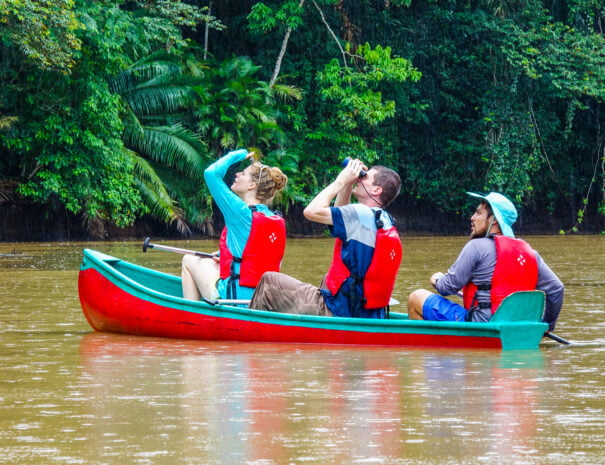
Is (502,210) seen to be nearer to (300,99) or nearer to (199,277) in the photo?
(199,277)

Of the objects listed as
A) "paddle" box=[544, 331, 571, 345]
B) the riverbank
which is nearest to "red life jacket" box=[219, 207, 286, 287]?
"paddle" box=[544, 331, 571, 345]

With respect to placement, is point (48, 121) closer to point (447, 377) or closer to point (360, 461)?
point (447, 377)

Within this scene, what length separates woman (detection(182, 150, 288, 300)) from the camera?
7.59 metres

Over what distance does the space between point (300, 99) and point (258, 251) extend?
805 inches

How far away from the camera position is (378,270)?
22.9 feet

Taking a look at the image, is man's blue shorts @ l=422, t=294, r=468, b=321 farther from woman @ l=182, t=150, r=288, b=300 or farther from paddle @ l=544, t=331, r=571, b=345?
woman @ l=182, t=150, r=288, b=300

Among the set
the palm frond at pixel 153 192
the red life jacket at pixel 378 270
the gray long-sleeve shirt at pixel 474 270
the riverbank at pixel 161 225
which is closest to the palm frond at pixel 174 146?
the palm frond at pixel 153 192

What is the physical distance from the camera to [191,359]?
22.6 feet

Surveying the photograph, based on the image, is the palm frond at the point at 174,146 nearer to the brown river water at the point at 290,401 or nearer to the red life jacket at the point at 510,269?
the brown river water at the point at 290,401

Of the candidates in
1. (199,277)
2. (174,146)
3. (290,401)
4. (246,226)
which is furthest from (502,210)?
(174,146)

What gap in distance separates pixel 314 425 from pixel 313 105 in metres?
26.0

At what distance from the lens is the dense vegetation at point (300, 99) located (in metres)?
22.7

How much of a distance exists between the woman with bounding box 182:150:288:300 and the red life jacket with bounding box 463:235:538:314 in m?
1.42

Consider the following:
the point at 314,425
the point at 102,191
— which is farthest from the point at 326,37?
the point at 314,425
